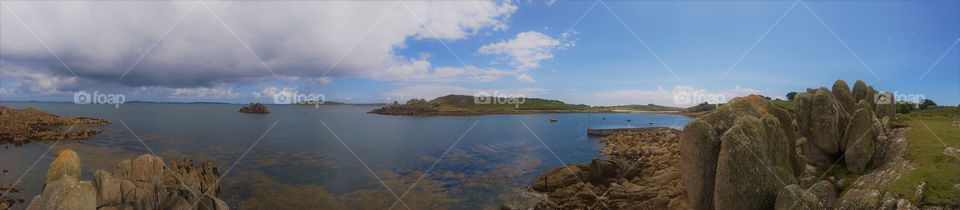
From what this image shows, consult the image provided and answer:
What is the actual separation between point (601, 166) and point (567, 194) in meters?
5.33

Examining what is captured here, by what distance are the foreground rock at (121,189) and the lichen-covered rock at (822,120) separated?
94.9 ft

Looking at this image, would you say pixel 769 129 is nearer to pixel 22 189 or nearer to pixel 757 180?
pixel 757 180

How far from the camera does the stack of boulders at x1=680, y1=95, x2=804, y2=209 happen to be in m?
11.7

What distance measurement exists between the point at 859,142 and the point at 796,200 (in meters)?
11.4

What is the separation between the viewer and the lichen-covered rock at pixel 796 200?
10.5 metres

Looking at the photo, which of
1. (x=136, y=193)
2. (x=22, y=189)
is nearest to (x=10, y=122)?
(x=22, y=189)

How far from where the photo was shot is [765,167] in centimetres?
1178

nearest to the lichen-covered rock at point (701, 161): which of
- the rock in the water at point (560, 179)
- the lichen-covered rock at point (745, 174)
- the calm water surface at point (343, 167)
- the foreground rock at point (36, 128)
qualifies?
the lichen-covered rock at point (745, 174)

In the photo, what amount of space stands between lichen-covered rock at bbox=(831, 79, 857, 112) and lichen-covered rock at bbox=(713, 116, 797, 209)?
17806 mm

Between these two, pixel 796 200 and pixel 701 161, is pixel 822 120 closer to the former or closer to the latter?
pixel 701 161

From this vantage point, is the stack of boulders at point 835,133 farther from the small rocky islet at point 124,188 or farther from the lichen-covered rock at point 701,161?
the small rocky islet at point 124,188

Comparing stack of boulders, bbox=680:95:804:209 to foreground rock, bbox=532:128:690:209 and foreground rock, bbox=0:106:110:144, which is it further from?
foreground rock, bbox=0:106:110:144

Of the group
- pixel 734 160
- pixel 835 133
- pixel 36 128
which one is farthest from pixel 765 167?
pixel 36 128

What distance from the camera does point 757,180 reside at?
38.1 feet
